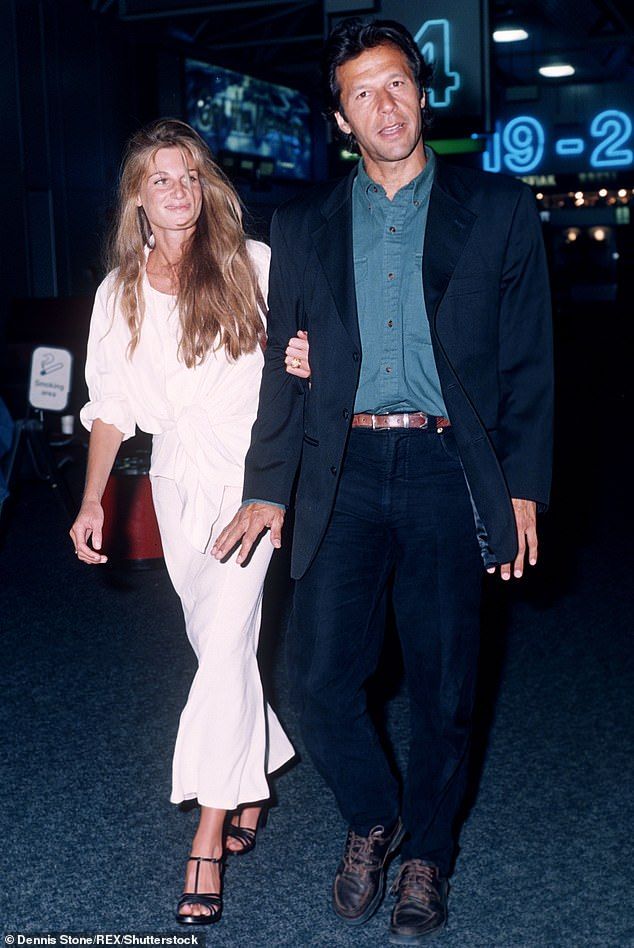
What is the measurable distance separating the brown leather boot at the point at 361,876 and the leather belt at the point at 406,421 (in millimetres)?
899

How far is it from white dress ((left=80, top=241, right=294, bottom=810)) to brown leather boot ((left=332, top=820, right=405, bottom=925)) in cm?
26

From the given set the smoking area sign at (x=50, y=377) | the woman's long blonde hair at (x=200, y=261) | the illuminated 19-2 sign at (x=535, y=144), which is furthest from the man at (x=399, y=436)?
the illuminated 19-2 sign at (x=535, y=144)

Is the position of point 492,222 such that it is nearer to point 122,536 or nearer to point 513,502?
point 513,502

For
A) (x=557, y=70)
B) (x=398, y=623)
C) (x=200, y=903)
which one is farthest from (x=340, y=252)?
(x=557, y=70)

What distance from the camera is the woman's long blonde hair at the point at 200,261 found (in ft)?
8.14

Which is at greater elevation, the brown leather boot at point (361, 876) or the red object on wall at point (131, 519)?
the red object on wall at point (131, 519)

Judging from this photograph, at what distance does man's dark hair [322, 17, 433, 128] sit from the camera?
7.27 feet

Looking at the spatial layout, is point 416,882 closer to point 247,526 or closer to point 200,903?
point 200,903

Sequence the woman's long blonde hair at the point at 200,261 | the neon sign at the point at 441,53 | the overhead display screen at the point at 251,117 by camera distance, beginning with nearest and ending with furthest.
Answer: the woman's long blonde hair at the point at 200,261
the neon sign at the point at 441,53
the overhead display screen at the point at 251,117

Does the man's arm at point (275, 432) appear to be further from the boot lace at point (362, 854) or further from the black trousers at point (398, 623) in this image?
the boot lace at point (362, 854)

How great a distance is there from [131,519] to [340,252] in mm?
3051

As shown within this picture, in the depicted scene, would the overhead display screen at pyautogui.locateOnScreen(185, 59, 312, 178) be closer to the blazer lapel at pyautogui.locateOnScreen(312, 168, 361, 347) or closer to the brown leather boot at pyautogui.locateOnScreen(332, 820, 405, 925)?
the blazer lapel at pyautogui.locateOnScreen(312, 168, 361, 347)

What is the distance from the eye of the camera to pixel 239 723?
258 cm

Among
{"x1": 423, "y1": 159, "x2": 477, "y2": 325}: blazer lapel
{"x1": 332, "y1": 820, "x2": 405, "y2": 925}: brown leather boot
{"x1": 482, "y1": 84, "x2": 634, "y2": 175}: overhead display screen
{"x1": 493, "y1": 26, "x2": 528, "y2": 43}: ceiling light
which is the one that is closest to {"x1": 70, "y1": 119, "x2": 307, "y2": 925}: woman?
{"x1": 332, "y1": 820, "x2": 405, "y2": 925}: brown leather boot
